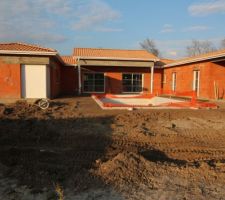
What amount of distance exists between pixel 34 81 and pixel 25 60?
4.85ft

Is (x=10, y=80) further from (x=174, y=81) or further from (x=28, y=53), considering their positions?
(x=174, y=81)

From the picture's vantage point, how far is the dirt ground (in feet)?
14.0

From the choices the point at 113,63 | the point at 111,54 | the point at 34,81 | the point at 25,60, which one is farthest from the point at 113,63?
the point at 25,60

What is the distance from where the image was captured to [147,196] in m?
4.08

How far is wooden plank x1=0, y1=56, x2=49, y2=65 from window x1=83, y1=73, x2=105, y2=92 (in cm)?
912

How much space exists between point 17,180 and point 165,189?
251cm

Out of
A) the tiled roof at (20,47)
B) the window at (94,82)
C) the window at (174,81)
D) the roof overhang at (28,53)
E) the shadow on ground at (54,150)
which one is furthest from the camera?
the window at (94,82)

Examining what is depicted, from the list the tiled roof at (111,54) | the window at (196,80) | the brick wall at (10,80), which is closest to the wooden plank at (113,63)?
the tiled roof at (111,54)

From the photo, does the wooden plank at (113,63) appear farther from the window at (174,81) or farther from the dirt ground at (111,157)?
the dirt ground at (111,157)

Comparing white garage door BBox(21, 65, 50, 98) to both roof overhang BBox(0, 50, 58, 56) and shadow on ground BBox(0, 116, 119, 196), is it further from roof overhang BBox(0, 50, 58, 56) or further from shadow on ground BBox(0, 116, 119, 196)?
shadow on ground BBox(0, 116, 119, 196)

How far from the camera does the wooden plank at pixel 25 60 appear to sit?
17516 mm

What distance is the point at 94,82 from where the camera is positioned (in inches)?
1065

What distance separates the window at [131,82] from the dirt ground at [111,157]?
16.2 m

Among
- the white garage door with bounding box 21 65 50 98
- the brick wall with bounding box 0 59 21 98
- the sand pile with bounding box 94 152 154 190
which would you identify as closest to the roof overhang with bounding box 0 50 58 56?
the brick wall with bounding box 0 59 21 98
